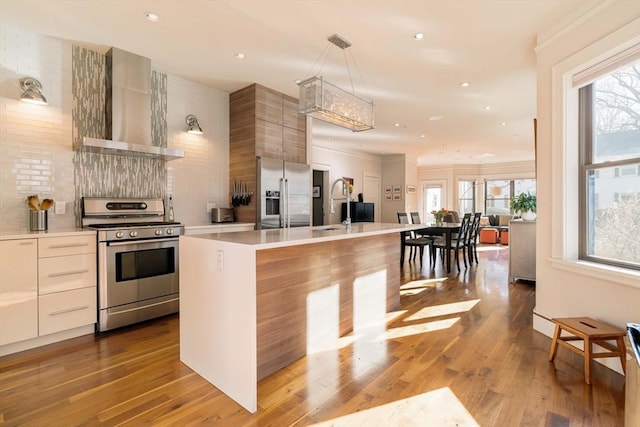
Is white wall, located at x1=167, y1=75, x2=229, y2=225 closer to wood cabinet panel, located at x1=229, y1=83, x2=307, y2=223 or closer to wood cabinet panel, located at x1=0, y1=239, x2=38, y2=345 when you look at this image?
wood cabinet panel, located at x1=229, y1=83, x2=307, y2=223

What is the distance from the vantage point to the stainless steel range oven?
2883 millimetres

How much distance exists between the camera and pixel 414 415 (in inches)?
67.8

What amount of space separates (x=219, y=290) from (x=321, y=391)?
894 mm

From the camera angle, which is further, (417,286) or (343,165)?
(343,165)

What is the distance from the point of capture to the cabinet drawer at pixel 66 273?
2566 mm

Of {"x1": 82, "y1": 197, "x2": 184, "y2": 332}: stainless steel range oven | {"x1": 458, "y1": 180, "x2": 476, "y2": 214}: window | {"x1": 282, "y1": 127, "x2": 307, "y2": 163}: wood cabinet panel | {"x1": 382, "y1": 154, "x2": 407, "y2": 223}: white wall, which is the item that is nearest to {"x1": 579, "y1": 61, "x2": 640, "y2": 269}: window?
{"x1": 282, "y1": 127, "x2": 307, "y2": 163}: wood cabinet panel

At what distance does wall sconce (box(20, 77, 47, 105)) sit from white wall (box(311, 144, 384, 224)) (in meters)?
5.53

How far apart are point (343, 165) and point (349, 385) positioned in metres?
7.20

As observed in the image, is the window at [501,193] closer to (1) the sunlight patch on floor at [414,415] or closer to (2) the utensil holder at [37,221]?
(1) the sunlight patch on floor at [414,415]

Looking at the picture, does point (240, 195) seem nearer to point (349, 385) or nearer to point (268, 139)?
point (268, 139)

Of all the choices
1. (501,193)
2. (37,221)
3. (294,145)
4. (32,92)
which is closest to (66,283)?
(37,221)

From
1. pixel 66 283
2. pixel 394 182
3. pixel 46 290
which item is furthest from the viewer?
pixel 394 182

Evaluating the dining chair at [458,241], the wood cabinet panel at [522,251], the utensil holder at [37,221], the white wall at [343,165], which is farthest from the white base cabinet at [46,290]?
the white wall at [343,165]

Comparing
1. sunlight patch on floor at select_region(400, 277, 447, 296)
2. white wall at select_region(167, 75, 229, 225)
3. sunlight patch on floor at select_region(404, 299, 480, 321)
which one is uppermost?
white wall at select_region(167, 75, 229, 225)
